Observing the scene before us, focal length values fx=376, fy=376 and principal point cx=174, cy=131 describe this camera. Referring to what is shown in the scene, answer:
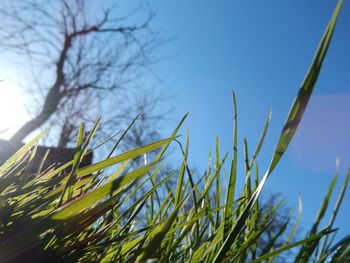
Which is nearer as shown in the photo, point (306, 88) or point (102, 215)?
point (306, 88)

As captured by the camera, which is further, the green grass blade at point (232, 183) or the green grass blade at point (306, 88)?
the green grass blade at point (232, 183)

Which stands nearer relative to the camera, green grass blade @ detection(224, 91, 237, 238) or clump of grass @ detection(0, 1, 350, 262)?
clump of grass @ detection(0, 1, 350, 262)

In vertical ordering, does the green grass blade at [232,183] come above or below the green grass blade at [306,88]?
below

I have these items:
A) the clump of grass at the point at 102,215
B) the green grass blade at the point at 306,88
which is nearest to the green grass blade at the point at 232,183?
the clump of grass at the point at 102,215

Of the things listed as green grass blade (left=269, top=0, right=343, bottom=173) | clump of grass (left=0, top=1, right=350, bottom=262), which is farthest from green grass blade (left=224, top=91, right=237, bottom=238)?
green grass blade (left=269, top=0, right=343, bottom=173)

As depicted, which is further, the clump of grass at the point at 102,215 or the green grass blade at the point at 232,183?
the green grass blade at the point at 232,183

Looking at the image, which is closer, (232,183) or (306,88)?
(306,88)

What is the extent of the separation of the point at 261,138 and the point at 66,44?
1036cm

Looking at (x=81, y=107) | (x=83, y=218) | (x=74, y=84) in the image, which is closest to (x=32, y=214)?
(x=83, y=218)

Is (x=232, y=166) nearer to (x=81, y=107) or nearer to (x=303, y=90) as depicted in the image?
(x=303, y=90)

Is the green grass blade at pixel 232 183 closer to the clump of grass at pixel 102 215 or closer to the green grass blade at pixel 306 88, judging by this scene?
the clump of grass at pixel 102 215

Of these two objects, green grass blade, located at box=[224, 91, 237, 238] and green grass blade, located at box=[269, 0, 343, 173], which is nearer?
green grass blade, located at box=[269, 0, 343, 173]

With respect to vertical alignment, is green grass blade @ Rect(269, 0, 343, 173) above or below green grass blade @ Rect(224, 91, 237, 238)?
above

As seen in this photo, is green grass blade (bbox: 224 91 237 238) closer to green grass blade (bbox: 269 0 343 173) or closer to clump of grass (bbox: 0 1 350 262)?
clump of grass (bbox: 0 1 350 262)
